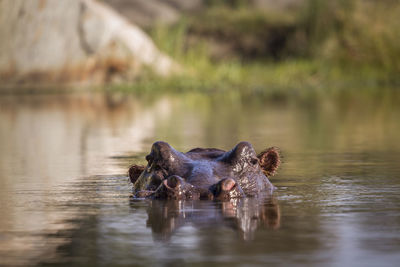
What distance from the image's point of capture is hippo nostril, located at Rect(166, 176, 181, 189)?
17.9 ft

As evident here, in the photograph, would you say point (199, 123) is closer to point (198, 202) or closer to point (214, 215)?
point (198, 202)

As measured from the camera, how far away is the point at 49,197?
19.6 ft

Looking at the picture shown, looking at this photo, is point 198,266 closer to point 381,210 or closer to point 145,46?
point 381,210

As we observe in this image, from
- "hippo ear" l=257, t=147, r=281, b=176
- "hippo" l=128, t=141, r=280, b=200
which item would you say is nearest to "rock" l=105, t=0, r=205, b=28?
"hippo ear" l=257, t=147, r=281, b=176

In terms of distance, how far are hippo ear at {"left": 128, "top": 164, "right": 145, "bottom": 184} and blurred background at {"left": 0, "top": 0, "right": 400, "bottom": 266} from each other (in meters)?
0.10

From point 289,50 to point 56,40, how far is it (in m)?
7.99

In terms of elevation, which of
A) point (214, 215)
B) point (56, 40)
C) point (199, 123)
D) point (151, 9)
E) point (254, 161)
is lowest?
point (214, 215)

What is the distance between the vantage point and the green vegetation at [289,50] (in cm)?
2289

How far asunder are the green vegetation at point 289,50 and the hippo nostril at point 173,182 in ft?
48.9

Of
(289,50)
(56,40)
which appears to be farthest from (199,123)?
(289,50)

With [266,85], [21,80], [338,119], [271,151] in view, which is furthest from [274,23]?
[271,151]

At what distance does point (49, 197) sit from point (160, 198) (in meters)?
0.80

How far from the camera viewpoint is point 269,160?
6.43 m

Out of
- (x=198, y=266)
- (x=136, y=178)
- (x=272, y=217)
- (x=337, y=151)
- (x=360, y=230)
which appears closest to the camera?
(x=198, y=266)
